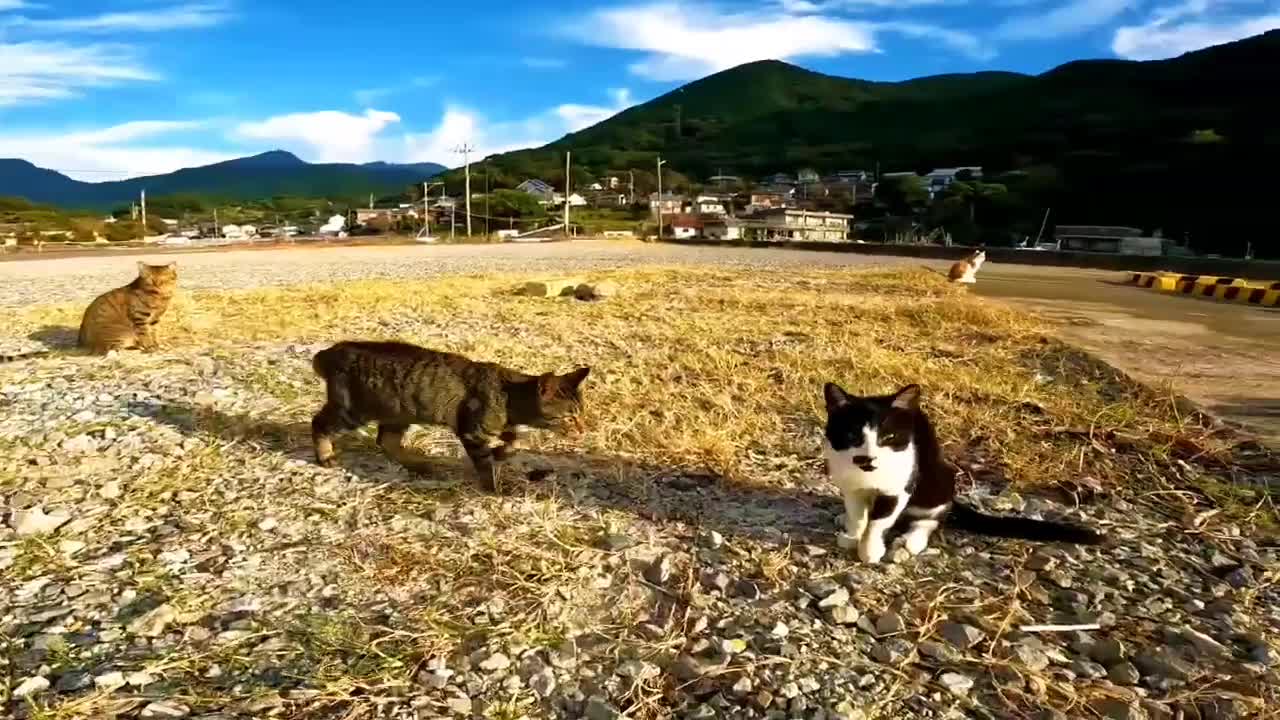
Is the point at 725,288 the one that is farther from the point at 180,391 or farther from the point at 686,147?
the point at 686,147

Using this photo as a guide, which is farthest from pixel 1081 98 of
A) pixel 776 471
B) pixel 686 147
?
pixel 776 471

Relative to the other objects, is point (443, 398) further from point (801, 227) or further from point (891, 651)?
point (801, 227)

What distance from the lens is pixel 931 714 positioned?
9.01ft

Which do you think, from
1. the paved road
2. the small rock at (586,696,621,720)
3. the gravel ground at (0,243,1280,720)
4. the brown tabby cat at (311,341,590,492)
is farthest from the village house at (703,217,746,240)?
the small rock at (586,696,621,720)

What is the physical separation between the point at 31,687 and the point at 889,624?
3.25 m

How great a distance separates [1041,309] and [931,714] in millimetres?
14226

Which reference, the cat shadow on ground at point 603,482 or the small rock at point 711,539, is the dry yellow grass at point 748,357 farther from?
the small rock at point 711,539

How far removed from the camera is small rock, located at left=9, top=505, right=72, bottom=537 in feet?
13.4

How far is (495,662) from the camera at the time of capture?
9.81 feet

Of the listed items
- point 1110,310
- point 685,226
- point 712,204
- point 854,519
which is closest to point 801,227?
point 685,226

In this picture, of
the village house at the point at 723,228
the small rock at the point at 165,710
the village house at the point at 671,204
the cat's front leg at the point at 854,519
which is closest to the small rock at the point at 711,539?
the cat's front leg at the point at 854,519

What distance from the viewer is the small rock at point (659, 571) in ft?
12.1

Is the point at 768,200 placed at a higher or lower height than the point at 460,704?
higher

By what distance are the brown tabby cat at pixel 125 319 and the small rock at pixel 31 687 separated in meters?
7.00
